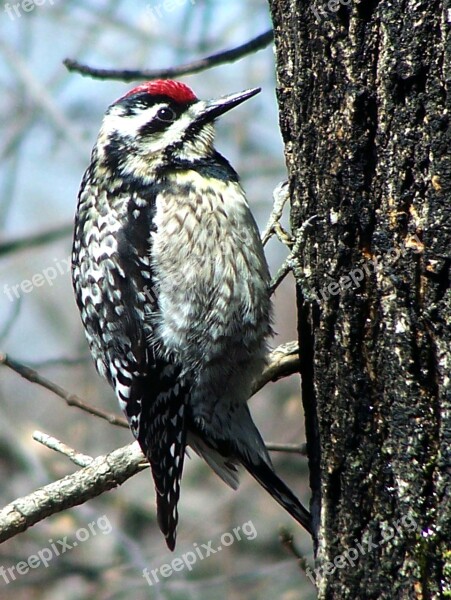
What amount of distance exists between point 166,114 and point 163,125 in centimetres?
6

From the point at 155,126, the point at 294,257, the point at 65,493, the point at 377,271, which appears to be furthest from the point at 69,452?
the point at 155,126

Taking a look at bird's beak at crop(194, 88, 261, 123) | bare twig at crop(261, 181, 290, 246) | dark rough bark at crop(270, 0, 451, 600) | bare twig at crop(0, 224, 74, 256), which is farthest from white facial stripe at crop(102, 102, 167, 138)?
bare twig at crop(0, 224, 74, 256)

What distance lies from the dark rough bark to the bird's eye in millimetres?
1624

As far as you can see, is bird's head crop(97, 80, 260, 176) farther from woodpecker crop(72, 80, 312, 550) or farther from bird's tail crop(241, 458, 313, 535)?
bird's tail crop(241, 458, 313, 535)

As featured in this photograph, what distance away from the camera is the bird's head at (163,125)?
3738mm

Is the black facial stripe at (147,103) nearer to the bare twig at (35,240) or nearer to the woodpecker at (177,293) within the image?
the woodpecker at (177,293)

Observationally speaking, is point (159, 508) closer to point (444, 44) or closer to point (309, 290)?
point (309, 290)

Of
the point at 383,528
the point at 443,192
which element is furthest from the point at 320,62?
the point at 383,528

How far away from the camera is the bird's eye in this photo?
12.5ft

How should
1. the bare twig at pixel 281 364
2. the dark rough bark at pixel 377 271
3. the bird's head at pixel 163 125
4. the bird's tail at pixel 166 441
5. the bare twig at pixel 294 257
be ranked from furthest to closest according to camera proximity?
the bird's head at pixel 163 125 < the bird's tail at pixel 166 441 < the bare twig at pixel 281 364 < the bare twig at pixel 294 257 < the dark rough bark at pixel 377 271

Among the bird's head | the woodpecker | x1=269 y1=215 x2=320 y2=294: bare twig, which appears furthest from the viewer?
the bird's head

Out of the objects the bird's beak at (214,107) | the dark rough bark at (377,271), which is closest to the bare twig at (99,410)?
the dark rough bark at (377,271)

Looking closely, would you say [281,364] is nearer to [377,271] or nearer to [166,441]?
[166,441]

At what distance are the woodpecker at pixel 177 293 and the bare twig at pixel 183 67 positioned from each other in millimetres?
182
